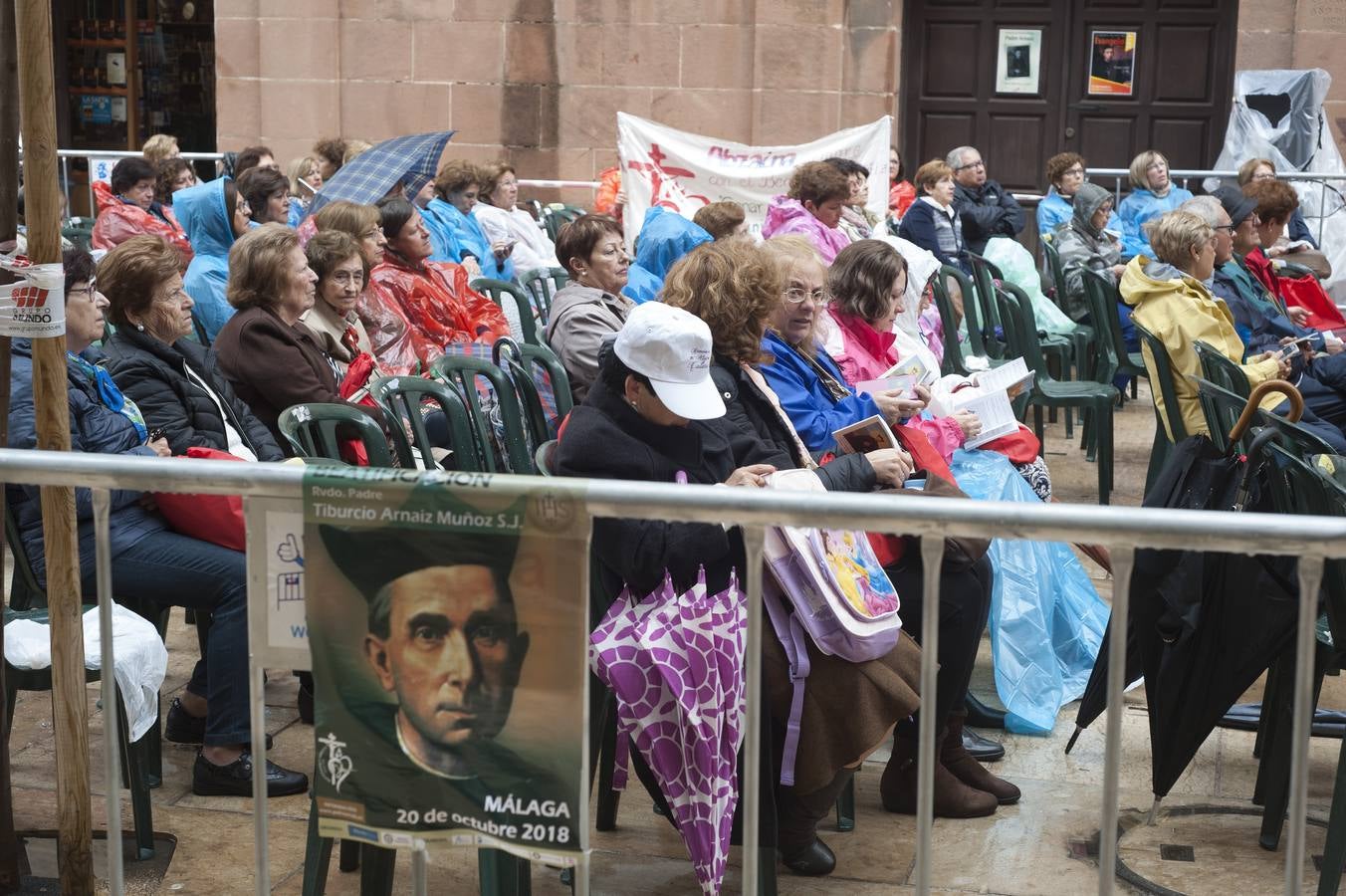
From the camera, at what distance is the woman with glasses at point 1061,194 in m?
12.1

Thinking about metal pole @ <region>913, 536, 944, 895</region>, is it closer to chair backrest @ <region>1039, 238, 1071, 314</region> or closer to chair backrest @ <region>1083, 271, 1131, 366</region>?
chair backrest @ <region>1083, 271, 1131, 366</region>

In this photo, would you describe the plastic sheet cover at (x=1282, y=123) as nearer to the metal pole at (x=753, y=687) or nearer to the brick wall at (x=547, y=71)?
the brick wall at (x=547, y=71)

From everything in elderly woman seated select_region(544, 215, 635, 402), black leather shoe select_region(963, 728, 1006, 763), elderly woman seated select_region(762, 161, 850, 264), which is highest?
elderly woman seated select_region(762, 161, 850, 264)

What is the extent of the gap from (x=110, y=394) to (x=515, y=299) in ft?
11.9

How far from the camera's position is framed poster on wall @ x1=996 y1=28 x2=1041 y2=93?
16609 mm

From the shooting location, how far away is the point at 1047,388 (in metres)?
8.02

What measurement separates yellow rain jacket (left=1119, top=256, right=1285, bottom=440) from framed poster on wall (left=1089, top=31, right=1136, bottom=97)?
408 inches

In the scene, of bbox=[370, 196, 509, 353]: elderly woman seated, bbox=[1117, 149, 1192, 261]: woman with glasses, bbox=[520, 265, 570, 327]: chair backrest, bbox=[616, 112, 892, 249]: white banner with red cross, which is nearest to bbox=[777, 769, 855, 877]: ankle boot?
bbox=[370, 196, 509, 353]: elderly woman seated

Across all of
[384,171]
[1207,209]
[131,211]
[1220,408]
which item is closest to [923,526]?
[1220,408]

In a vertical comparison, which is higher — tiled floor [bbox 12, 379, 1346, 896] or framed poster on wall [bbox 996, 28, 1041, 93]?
framed poster on wall [bbox 996, 28, 1041, 93]

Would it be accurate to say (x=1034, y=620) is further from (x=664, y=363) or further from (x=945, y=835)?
(x=664, y=363)

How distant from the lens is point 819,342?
545cm

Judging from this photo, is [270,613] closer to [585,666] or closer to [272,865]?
[585,666]

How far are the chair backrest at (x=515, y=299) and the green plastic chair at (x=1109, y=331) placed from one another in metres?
2.94
